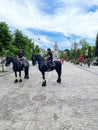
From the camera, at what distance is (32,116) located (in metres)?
7.55

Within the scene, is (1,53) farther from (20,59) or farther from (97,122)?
(97,122)

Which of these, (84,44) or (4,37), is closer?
(4,37)

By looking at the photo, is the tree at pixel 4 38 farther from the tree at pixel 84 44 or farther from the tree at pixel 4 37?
the tree at pixel 84 44

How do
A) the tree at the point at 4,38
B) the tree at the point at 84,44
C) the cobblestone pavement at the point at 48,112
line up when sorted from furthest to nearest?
the tree at the point at 84,44 < the tree at the point at 4,38 < the cobblestone pavement at the point at 48,112

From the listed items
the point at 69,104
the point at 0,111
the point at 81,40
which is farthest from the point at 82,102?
the point at 81,40

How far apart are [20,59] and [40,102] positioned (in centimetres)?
916

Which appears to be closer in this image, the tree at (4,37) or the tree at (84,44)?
the tree at (4,37)

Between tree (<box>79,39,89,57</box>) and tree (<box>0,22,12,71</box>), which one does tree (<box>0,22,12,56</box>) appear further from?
tree (<box>79,39,89,57</box>)

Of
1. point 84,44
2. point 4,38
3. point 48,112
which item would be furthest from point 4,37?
point 84,44

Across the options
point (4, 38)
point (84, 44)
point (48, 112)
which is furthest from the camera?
point (84, 44)

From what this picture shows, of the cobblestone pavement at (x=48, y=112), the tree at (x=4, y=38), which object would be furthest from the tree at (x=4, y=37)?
the cobblestone pavement at (x=48, y=112)

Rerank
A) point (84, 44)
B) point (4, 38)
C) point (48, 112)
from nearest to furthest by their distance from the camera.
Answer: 1. point (48, 112)
2. point (4, 38)
3. point (84, 44)

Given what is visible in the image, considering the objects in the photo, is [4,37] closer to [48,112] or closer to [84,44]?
[48,112]

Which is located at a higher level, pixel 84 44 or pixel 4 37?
pixel 84 44
